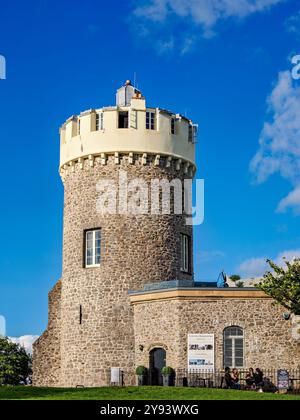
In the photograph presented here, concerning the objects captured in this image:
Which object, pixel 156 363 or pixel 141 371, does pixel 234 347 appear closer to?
pixel 156 363

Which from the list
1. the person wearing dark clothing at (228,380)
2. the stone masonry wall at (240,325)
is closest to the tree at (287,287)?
the stone masonry wall at (240,325)

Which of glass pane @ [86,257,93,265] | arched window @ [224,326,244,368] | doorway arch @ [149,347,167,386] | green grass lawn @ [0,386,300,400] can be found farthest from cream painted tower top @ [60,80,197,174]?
green grass lawn @ [0,386,300,400]

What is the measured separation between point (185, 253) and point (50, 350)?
7.73 meters

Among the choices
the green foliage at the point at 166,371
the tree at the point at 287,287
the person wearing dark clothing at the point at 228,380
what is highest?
the tree at the point at 287,287

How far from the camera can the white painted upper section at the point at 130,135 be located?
125ft

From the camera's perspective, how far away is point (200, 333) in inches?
1310

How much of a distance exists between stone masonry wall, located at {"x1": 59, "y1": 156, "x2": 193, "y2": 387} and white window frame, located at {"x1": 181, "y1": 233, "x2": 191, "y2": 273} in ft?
1.56

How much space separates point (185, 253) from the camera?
39500 mm

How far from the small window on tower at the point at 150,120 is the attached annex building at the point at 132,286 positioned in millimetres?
50

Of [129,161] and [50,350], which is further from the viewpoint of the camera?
[50,350]

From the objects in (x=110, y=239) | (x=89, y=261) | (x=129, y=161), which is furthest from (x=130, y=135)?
(x=89, y=261)

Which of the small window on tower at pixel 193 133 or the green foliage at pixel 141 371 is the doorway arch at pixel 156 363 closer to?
the green foliage at pixel 141 371

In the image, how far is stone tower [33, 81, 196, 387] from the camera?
3684 centimetres
